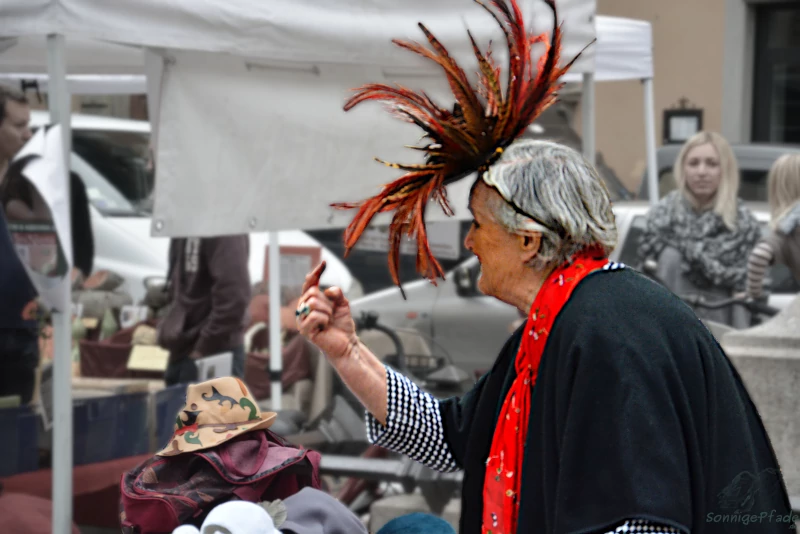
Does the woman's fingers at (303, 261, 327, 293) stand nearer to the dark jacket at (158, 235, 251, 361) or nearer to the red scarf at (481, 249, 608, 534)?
the red scarf at (481, 249, 608, 534)

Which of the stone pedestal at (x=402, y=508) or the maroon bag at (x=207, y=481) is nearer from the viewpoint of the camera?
the maroon bag at (x=207, y=481)

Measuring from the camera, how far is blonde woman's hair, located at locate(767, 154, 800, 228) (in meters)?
A: 5.30

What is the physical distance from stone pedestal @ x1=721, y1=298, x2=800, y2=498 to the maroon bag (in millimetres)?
1724

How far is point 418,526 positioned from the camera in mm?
2420

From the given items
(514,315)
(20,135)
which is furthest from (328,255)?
(20,135)

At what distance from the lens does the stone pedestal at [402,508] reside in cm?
396

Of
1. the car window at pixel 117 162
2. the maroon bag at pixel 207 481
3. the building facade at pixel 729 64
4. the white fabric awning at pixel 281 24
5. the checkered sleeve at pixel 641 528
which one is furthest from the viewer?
the building facade at pixel 729 64

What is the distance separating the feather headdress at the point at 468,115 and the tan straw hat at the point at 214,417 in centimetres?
71

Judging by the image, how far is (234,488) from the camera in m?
2.26

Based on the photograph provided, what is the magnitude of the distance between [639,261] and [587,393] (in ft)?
13.9

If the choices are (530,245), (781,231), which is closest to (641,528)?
(530,245)

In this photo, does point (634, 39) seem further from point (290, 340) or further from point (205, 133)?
point (205, 133)

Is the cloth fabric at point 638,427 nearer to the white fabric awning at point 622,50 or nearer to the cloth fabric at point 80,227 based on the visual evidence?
the cloth fabric at point 80,227

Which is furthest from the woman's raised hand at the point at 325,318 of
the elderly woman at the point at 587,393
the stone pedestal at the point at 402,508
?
the stone pedestal at the point at 402,508
